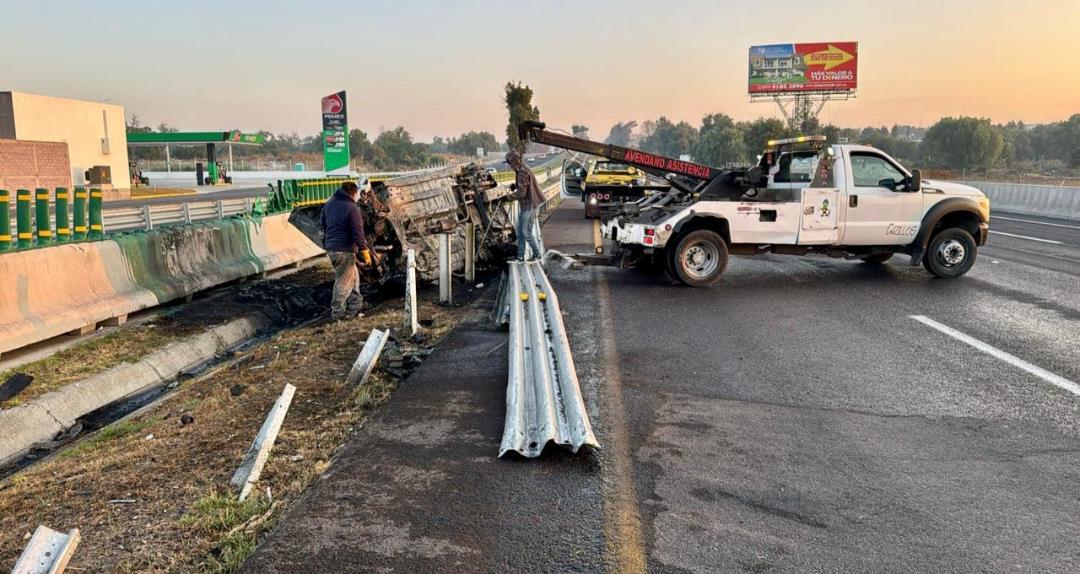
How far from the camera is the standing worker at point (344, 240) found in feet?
30.0

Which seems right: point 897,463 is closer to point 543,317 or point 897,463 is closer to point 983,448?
point 983,448

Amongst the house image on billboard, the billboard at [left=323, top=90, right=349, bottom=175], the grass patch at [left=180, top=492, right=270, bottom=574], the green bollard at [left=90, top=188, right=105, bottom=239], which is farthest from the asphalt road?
the house image on billboard

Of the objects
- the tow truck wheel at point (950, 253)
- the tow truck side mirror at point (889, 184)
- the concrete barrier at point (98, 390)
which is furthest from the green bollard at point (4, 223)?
the tow truck wheel at point (950, 253)

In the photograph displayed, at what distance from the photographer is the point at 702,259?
10711 millimetres

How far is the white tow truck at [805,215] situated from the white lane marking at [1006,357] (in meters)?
2.52

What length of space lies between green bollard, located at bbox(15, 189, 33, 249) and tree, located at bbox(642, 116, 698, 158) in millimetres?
114943

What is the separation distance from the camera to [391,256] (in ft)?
34.2

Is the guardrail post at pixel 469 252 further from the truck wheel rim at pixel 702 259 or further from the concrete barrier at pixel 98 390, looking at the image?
the concrete barrier at pixel 98 390

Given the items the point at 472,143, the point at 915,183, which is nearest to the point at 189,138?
the point at 915,183

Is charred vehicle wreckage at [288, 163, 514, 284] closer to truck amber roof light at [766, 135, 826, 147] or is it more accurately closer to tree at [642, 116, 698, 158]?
truck amber roof light at [766, 135, 826, 147]

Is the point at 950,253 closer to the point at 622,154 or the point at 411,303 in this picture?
the point at 622,154

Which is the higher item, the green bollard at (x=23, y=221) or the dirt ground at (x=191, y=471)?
the green bollard at (x=23, y=221)

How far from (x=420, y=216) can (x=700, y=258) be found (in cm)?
413

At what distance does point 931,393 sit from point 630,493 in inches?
127
